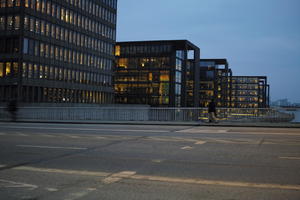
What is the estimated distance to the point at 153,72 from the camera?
104 meters

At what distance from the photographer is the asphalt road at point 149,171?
19.4 ft

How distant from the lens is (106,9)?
77.1 m

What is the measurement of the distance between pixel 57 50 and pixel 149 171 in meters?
58.5

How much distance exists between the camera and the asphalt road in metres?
5.91

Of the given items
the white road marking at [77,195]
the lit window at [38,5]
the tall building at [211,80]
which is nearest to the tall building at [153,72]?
the tall building at [211,80]

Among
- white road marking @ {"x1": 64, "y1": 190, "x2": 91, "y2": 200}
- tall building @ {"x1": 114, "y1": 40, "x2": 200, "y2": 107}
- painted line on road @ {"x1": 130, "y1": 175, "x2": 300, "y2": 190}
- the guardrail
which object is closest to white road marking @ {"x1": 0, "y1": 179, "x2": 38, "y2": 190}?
white road marking @ {"x1": 64, "y1": 190, "x2": 91, "y2": 200}

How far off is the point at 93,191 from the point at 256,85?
194055mm

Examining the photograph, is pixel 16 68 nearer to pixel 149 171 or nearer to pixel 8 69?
pixel 8 69

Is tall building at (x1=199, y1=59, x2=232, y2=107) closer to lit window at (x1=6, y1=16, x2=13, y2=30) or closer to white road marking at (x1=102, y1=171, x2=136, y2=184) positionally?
lit window at (x1=6, y1=16, x2=13, y2=30)

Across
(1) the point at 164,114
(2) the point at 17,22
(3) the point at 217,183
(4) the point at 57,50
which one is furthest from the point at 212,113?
(4) the point at 57,50

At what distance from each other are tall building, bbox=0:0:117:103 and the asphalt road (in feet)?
151

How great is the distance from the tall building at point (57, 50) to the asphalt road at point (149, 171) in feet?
151

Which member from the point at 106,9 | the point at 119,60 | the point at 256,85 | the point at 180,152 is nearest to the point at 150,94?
the point at 119,60

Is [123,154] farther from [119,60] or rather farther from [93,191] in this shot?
[119,60]
